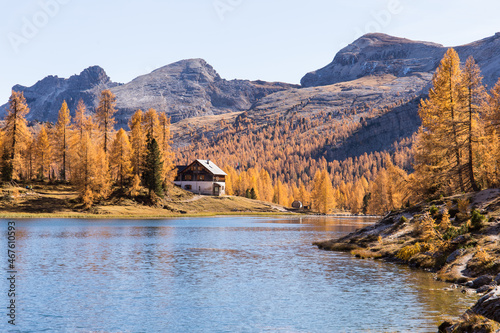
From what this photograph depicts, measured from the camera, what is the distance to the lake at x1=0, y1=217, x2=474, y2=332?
20562 mm

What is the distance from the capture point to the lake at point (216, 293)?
2056 centimetres

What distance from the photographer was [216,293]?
88.2 feet

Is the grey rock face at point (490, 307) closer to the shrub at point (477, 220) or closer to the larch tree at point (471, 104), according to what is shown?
the shrub at point (477, 220)

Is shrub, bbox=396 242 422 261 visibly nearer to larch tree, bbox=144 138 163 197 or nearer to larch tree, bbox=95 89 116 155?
larch tree, bbox=144 138 163 197

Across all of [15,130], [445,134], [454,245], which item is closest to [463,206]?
[454,245]

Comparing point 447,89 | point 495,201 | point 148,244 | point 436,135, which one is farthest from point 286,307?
point 447,89

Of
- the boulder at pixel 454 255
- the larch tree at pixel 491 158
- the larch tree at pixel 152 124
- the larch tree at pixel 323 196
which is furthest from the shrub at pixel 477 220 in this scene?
the larch tree at pixel 323 196

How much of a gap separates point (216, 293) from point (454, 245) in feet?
65.4

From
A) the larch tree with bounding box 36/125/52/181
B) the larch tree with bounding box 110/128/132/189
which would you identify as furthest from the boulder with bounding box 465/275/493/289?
the larch tree with bounding box 36/125/52/181

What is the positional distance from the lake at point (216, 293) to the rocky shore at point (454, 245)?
185cm

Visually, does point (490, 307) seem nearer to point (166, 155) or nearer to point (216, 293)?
point (216, 293)

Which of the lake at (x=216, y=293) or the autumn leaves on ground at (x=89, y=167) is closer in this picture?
the lake at (x=216, y=293)

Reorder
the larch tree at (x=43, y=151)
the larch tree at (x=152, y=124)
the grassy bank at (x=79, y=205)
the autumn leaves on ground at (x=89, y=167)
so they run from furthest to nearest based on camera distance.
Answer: the larch tree at (x=152, y=124)
the larch tree at (x=43, y=151)
the autumn leaves on ground at (x=89, y=167)
the grassy bank at (x=79, y=205)

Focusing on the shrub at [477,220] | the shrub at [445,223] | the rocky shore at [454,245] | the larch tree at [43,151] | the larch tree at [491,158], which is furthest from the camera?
the larch tree at [43,151]
